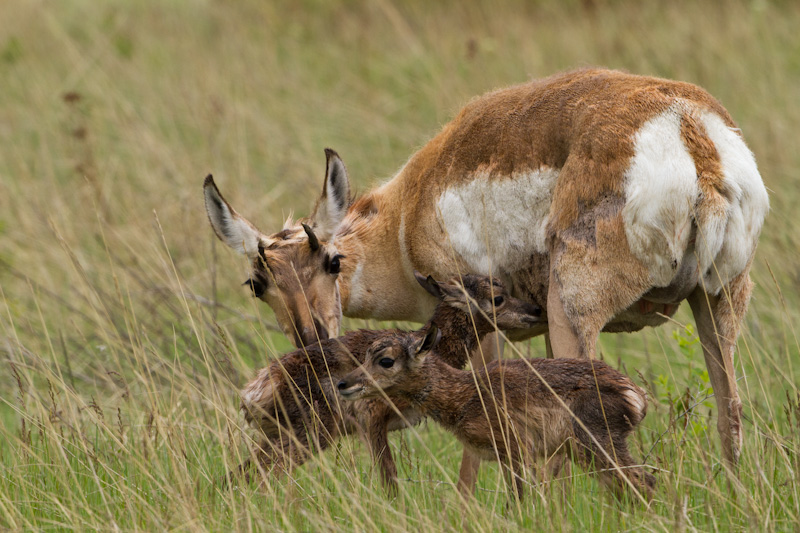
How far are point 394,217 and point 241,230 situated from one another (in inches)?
38.6

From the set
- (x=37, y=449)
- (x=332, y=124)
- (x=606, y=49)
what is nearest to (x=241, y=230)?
(x=37, y=449)

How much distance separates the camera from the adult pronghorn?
4719 millimetres

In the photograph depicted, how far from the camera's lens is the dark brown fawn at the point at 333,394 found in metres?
5.26

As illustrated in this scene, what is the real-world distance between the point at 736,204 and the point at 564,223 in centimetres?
81

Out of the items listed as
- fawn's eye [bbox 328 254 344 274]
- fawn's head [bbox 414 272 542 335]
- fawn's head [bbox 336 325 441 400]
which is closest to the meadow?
fawn's head [bbox 336 325 441 400]

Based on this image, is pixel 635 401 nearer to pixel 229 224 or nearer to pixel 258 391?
pixel 258 391

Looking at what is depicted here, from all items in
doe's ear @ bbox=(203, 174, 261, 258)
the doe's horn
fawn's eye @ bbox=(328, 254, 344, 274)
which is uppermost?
doe's ear @ bbox=(203, 174, 261, 258)

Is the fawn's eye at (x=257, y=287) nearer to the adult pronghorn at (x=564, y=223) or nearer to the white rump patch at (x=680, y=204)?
the adult pronghorn at (x=564, y=223)

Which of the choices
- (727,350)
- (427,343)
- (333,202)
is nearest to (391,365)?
(427,343)

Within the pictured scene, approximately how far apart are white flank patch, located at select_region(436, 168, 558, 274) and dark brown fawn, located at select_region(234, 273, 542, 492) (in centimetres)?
19

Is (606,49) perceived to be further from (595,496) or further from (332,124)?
(595,496)

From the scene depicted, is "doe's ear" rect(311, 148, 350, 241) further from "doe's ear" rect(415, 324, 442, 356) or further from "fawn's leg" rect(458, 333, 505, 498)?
"doe's ear" rect(415, 324, 442, 356)

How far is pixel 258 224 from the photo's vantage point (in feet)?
31.6

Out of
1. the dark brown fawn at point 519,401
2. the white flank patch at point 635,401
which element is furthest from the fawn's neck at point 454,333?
the white flank patch at point 635,401
